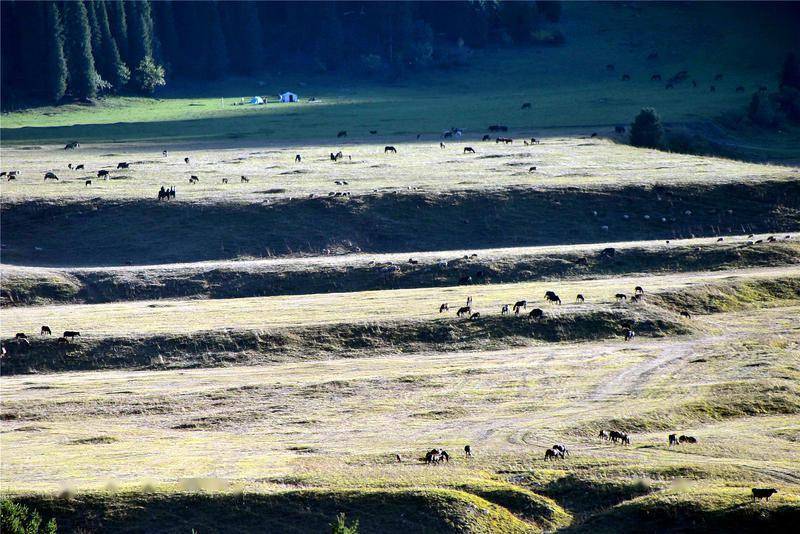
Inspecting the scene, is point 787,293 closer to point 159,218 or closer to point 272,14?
point 159,218

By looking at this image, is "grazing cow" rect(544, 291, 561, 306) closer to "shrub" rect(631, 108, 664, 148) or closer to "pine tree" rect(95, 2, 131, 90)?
"shrub" rect(631, 108, 664, 148)

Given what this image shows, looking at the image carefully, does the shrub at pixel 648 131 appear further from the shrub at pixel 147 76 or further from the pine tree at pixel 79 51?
the shrub at pixel 147 76

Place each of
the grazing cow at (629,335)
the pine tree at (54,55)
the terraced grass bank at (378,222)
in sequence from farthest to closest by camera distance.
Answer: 1. the pine tree at (54,55)
2. the terraced grass bank at (378,222)
3. the grazing cow at (629,335)

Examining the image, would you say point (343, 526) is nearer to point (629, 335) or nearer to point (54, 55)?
point (629, 335)

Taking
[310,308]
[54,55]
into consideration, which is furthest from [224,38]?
[310,308]

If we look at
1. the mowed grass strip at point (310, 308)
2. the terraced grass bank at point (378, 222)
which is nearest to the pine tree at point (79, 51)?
the terraced grass bank at point (378, 222)

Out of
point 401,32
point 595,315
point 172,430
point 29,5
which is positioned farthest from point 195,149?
point 401,32

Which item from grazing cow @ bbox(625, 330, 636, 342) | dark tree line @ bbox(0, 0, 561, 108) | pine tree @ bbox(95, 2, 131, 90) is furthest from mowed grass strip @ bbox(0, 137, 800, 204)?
pine tree @ bbox(95, 2, 131, 90)
